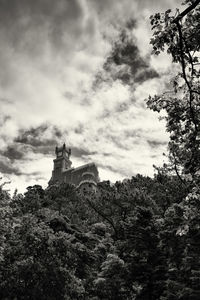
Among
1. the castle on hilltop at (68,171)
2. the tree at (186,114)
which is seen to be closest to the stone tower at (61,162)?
the castle on hilltop at (68,171)

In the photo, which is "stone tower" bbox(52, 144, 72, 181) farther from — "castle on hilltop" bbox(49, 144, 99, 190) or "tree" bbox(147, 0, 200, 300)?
"tree" bbox(147, 0, 200, 300)

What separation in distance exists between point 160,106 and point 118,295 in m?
16.8

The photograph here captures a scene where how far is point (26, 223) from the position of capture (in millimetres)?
Result: 19578

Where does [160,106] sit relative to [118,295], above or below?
above

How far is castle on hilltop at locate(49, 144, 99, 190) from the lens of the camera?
363 feet

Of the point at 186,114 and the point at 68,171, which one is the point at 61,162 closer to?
the point at 68,171

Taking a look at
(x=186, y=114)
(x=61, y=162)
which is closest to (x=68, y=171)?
(x=61, y=162)

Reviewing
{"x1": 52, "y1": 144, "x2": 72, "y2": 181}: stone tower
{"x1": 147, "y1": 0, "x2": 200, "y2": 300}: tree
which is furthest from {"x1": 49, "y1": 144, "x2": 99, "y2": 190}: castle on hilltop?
{"x1": 147, "y1": 0, "x2": 200, "y2": 300}: tree

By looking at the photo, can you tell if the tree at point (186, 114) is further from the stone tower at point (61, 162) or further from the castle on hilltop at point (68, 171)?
the stone tower at point (61, 162)

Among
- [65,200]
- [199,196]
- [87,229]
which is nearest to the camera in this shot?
[199,196]

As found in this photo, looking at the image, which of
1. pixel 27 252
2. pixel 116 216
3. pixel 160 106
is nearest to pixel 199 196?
pixel 160 106

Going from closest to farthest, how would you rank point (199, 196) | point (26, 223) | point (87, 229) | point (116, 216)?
point (199, 196)
point (26, 223)
point (116, 216)
point (87, 229)

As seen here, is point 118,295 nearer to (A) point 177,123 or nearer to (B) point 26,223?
(B) point 26,223

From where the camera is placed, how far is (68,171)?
126m
